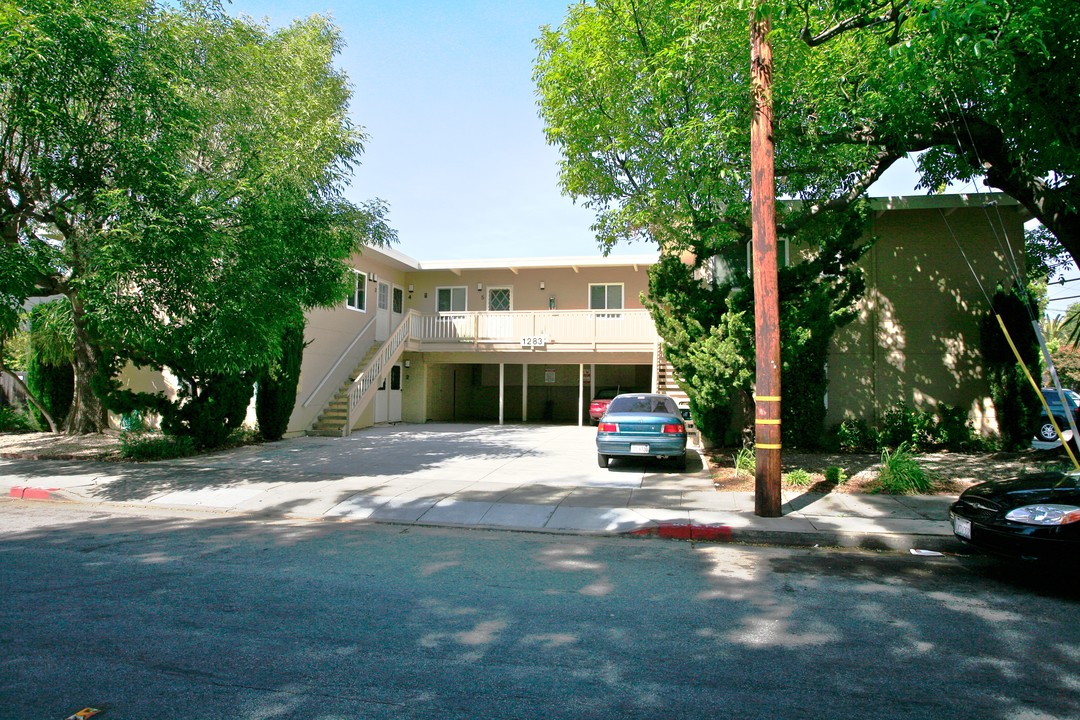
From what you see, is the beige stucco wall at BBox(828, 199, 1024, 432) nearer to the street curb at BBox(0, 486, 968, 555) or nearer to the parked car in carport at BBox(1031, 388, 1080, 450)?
the parked car in carport at BBox(1031, 388, 1080, 450)

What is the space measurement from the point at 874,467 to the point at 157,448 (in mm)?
13732

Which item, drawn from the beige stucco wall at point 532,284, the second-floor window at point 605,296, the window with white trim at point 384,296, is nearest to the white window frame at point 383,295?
the window with white trim at point 384,296

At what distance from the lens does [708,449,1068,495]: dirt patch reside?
1012cm

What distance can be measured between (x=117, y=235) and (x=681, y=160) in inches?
331

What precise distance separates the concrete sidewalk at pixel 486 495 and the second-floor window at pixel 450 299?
1118cm

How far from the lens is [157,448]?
1282 centimetres

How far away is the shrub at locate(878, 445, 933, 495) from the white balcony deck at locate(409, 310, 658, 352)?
1121 centimetres

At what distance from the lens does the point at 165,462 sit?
40.5ft

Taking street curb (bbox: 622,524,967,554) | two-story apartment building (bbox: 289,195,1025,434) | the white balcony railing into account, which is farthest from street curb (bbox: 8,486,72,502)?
the white balcony railing

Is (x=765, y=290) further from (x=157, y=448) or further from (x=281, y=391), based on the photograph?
(x=281, y=391)

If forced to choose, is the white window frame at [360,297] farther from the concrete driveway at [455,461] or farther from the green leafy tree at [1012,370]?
the green leafy tree at [1012,370]

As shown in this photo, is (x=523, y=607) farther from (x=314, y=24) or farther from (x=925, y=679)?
(x=314, y=24)

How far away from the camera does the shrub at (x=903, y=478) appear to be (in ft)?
31.9

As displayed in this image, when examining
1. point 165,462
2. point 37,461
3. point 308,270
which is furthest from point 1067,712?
point 37,461
